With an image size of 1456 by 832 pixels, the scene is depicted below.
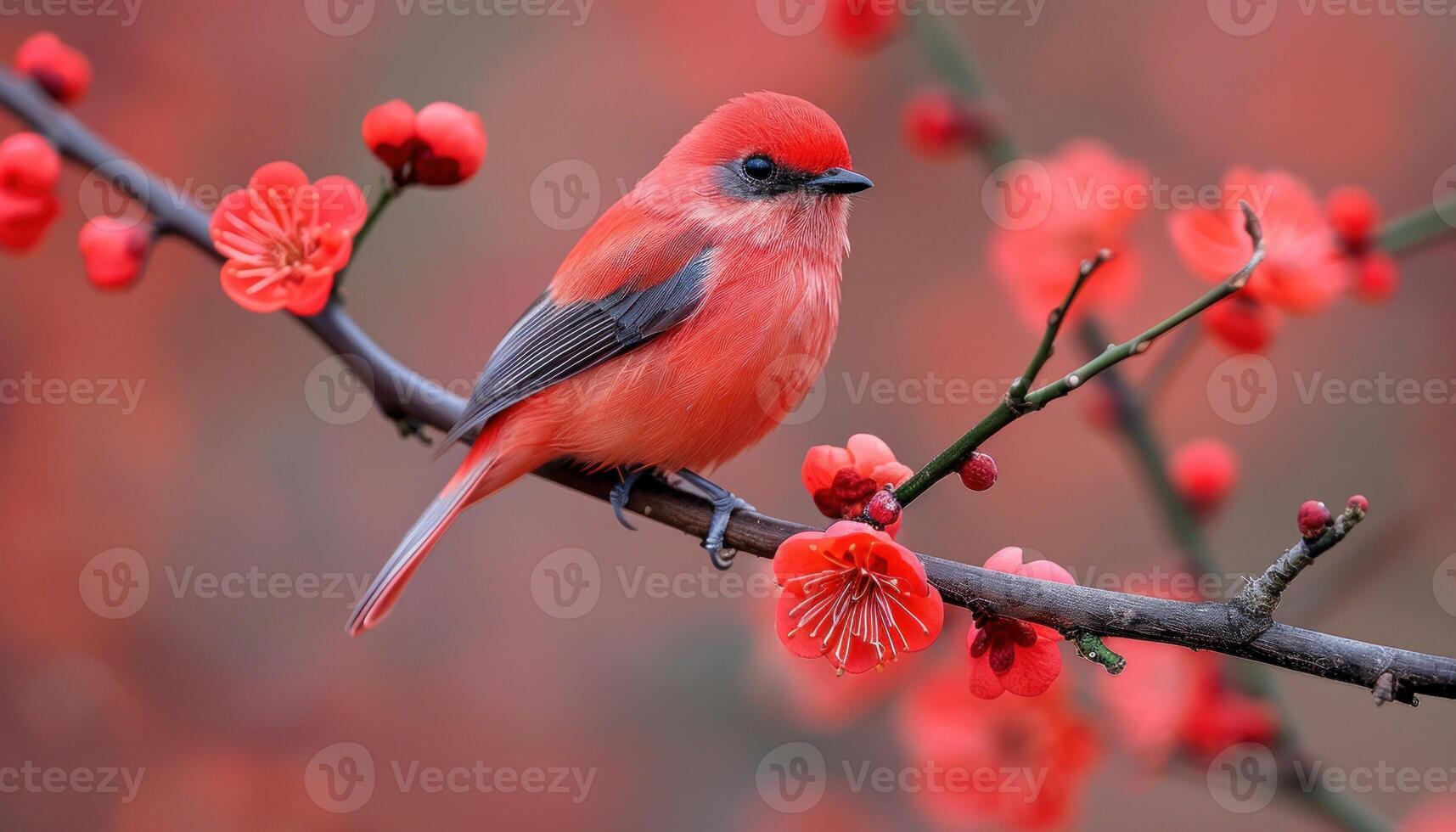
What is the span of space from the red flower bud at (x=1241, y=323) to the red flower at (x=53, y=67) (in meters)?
2.69

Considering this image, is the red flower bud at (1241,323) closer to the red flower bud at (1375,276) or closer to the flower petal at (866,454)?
the red flower bud at (1375,276)

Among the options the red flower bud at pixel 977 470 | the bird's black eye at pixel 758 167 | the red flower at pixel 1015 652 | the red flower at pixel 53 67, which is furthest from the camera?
the bird's black eye at pixel 758 167

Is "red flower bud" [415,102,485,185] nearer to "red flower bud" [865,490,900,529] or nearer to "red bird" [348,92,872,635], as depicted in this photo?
"red bird" [348,92,872,635]

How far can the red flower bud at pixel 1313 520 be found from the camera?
1.73 metres

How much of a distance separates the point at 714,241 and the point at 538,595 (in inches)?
78.8

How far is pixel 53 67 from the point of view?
107 inches

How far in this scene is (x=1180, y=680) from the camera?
2928mm

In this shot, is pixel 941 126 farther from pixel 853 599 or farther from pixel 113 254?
pixel 113 254

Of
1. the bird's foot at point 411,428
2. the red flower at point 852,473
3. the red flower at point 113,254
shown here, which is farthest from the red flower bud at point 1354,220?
the red flower at point 113,254

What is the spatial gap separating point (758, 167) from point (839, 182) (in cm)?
25

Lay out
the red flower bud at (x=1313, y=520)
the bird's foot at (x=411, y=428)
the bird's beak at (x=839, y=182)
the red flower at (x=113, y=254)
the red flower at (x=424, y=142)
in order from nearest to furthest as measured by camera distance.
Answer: the red flower bud at (x=1313, y=520), the red flower at (x=424, y=142), the red flower at (x=113, y=254), the bird's foot at (x=411, y=428), the bird's beak at (x=839, y=182)

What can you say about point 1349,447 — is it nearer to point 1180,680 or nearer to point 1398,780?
point 1398,780


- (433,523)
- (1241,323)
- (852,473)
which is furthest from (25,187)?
(1241,323)

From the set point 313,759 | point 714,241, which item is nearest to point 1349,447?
point 714,241
